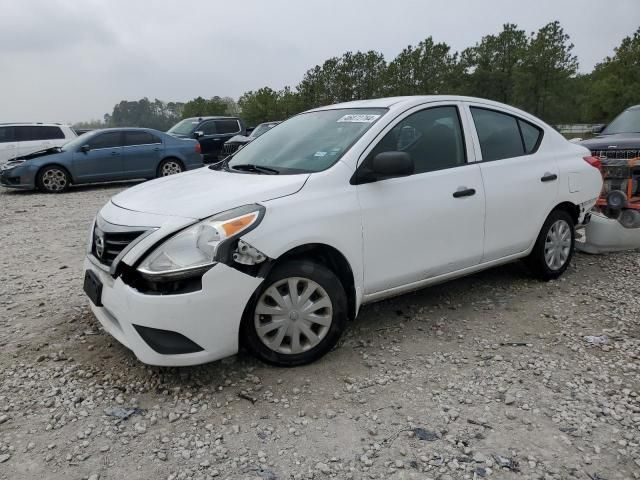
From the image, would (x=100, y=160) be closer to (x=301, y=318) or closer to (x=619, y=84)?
(x=301, y=318)

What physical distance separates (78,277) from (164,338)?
9.19ft

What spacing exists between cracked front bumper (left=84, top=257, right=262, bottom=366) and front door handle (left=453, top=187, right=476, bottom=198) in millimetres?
1750

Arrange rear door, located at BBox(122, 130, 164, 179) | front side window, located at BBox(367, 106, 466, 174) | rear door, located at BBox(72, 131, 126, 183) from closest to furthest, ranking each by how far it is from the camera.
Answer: front side window, located at BBox(367, 106, 466, 174) < rear door, located at BBox(72, 131, 126, 183) < rear door, located at BBox(122, 130, 164, 179)

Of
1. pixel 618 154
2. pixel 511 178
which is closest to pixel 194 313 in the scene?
pixel 511 178

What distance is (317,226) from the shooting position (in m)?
3.23

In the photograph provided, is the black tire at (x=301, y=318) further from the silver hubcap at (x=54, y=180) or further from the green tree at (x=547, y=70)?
the green tree at (x=547, y=70)

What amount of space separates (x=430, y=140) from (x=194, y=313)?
7.21 feet

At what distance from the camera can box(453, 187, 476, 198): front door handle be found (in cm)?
395

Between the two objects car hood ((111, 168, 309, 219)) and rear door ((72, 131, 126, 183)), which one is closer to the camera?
car hood ((111, 168, 309, 219))

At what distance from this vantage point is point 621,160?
617 cm

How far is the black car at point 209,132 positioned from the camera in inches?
687

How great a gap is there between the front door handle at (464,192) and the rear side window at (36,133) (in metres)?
13.3

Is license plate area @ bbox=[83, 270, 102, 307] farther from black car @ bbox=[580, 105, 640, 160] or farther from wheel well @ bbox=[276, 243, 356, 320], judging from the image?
black car @ bbox=[580, 105, 640, 160]

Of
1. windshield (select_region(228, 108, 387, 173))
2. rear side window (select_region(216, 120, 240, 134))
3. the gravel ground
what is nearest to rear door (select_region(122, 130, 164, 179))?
rear side window (select_region(216, 120, 240, 134))
